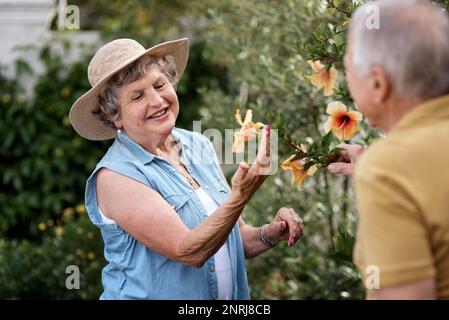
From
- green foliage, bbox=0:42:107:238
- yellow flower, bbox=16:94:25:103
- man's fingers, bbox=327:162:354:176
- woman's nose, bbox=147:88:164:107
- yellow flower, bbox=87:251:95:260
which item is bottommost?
yellow flower, bbox=87:251:95:260

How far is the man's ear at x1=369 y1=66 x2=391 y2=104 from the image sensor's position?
1843mm

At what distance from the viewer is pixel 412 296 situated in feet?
5.90

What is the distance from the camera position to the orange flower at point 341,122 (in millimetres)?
2857

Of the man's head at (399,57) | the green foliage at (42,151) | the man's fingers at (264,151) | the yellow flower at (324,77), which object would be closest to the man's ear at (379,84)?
the man's head at (399,57)

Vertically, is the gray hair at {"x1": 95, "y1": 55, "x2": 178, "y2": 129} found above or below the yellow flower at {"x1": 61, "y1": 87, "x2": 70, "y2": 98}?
below

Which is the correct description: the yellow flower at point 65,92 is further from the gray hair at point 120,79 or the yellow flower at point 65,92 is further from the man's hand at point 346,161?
the man's hand at point 346,161

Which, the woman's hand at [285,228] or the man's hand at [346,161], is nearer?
the man's hand at [346,161]

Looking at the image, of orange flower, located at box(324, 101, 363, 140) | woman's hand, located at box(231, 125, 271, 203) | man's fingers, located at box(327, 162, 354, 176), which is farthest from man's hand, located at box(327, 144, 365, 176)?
woman's hand, located at box(231, 125, 271, 203)

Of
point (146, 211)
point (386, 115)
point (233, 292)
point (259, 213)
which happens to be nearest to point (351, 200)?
point (259, 213)

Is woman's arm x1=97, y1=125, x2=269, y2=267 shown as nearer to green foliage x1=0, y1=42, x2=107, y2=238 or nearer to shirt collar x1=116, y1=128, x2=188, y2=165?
shirt collar x1=116, y1=128, x2=188, y2=165

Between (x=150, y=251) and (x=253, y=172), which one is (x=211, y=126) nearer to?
(x=150, y=251)

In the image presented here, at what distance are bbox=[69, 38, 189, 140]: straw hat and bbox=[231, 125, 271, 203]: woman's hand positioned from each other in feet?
2.38

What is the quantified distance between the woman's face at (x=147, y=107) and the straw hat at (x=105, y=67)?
83mm
